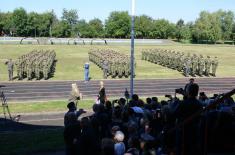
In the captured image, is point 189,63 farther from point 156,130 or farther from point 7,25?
point 7,25

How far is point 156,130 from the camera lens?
378 inches

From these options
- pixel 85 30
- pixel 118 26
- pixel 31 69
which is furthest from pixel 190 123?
pixel 118 26

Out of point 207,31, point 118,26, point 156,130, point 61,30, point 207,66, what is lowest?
point 207,66

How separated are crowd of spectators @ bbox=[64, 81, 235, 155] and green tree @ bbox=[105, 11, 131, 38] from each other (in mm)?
110274

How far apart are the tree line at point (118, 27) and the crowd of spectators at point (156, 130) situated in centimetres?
10493

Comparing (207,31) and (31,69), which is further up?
(207,31)

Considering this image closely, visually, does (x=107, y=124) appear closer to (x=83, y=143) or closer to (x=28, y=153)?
(x=83, y=143)

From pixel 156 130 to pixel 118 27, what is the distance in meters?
113

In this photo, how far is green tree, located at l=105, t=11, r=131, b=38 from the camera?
4756 inches

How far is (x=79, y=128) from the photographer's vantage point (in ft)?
26.7

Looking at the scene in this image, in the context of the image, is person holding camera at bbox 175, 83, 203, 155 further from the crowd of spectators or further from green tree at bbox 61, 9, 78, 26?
green tree at bbox 61, 9, 78, 26

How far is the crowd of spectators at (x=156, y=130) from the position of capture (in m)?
5.54

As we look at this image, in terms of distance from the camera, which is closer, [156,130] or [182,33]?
[156,130]

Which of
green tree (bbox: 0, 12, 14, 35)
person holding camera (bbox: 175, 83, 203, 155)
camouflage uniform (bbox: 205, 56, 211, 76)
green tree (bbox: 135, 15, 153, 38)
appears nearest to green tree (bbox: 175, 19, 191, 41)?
green tree (bbox: 135, 15, 153, 38)
